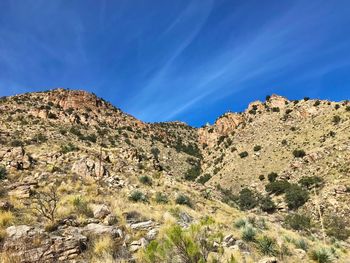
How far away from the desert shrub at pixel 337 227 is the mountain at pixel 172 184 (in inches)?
5.7

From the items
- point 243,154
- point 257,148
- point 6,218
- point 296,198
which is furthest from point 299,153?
point 6,218

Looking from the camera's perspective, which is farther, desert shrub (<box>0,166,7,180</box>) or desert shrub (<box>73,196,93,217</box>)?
desert shrub (<box>0,166,7,180</box>)

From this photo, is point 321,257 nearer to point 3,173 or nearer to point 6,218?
point 6,218

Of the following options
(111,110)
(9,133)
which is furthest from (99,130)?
(9,133)

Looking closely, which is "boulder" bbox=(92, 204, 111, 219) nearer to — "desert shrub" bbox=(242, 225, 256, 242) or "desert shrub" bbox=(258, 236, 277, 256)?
"desert shrub" bbox=(242, 225, 256, 242)

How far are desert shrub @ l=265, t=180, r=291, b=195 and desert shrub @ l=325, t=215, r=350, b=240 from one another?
34.5 ft

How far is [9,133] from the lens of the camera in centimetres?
3966

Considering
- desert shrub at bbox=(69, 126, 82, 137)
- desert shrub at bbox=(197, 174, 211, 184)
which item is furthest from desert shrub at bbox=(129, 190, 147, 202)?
desert shrub at bbox=(197, 174, 211, 184)

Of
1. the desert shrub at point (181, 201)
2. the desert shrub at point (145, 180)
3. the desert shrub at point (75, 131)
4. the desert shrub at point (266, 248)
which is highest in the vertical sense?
the desert shrub at point (75, 131)

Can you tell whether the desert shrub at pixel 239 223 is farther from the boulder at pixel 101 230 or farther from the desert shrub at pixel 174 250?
the desert shrub at pixel 174 250

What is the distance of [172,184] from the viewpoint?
840 inches

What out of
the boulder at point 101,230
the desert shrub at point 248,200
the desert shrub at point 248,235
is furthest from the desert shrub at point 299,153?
the boulder at point 101,230

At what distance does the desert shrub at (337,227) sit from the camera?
24.2 metres

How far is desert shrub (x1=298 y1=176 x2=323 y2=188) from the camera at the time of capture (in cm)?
3696
